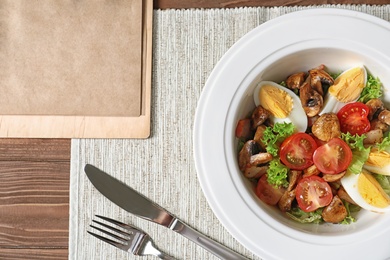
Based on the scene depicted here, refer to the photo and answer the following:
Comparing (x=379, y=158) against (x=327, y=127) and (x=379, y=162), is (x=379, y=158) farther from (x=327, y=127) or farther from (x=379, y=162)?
(x=327, y=127)

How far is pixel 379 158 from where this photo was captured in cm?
97

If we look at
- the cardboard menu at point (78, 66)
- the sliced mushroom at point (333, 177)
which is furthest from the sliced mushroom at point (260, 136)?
the cardboard menu at point (78, 66)

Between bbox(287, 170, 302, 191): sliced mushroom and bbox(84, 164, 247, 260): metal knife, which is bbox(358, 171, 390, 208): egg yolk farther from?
bbox(84, 164, 247, 260): metal knife

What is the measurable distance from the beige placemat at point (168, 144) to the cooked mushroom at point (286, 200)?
16 cm

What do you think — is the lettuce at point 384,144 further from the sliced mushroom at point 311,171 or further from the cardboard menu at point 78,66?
the cardboard menu at point 78,66

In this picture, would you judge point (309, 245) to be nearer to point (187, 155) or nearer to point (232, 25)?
point (187, 155)

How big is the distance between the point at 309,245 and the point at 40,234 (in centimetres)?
53

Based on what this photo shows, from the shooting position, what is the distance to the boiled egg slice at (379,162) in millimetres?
973

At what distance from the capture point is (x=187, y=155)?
1.06 meters

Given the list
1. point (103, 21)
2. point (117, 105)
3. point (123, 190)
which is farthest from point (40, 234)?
point (103, 21)

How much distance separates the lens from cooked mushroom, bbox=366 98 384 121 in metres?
1.00

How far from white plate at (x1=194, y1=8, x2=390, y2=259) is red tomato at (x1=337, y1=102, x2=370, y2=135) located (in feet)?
0.28

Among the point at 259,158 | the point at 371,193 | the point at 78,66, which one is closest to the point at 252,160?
the point at 259,158

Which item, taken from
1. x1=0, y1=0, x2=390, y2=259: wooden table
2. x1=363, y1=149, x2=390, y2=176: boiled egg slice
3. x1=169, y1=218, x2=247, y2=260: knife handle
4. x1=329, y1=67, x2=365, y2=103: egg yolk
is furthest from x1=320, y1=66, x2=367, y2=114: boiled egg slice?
x1=169, y1=218, x2=247, y2=260: knife handle
